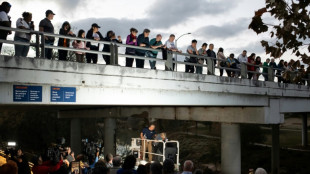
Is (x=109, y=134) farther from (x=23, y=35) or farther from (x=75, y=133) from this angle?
(x=23, y=35)

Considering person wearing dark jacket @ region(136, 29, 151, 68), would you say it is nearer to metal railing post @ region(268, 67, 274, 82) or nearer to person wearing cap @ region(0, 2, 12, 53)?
person wearing cap @ region(0, 2, 12, 53)

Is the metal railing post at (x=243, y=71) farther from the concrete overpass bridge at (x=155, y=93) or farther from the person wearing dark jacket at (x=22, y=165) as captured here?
the person wearing dark jacket at (x=22, y=165)

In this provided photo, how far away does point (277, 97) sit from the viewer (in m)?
18.8

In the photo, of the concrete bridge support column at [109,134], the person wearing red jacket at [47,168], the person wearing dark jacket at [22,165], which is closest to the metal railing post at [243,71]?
the person wearing dark jacket at [22,165]

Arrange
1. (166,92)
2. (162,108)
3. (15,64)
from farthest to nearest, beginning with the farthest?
(162,108)
(166,92)
(15,64)

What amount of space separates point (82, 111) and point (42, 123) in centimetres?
1066

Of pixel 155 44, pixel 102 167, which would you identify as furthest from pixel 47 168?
pixel 155 44

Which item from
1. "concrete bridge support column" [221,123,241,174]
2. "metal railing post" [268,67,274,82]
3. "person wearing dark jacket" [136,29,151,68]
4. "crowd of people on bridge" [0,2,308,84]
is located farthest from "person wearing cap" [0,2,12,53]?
"metal railing post" [268,67,274,82]

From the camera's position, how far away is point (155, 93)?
42.2ft

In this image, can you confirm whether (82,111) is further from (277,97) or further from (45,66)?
(45,66)

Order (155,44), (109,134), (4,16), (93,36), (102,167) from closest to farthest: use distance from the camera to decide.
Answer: (102,167) → (4,16) → (93,36) → (155,44) → (109,134)

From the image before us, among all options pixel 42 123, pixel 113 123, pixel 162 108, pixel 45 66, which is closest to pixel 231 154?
pixel 162 108

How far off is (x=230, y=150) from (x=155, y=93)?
7310 mm

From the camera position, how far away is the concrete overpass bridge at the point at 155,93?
9492 millimetres
